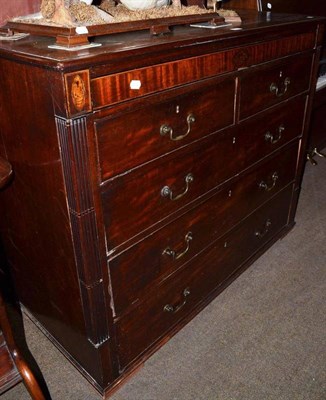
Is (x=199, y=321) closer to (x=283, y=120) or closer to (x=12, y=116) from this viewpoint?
(x=283, y=120)

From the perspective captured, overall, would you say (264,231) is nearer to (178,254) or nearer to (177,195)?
(178,254)

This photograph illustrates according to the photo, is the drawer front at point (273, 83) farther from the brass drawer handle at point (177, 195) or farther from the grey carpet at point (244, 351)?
the grey carpet at point (244, 351)

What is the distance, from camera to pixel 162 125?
4.02 ft

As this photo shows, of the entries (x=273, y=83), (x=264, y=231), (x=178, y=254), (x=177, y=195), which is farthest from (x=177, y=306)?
(x=273, y=83)

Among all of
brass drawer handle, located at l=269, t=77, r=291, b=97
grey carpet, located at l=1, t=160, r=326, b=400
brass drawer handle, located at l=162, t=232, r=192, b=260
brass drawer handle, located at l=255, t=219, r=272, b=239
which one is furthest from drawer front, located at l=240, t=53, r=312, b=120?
grey carpet, located at l=1, t=160, r=326, b=400

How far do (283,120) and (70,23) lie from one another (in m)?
1.12

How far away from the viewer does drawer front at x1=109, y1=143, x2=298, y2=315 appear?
1.34m

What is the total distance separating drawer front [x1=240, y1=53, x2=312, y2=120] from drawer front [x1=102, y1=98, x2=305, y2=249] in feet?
0.20

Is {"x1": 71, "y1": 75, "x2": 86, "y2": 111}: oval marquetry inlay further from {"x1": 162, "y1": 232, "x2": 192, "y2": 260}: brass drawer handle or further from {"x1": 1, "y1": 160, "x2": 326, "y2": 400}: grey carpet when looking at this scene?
{"x1": 1, "y1": 160, "x2": 326, "y2": 400}: grey carpet

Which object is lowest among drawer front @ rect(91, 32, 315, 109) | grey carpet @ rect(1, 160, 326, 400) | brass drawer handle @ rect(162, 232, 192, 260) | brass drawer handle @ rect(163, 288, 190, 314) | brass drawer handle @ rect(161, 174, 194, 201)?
grey carpet @ rect(1, 160, 326, 400)

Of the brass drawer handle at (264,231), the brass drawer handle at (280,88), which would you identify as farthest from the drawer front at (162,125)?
the brass drawer handle at (264,231)

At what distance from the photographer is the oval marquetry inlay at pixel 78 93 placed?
0.95 meters

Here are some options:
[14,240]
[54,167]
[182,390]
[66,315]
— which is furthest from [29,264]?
[182,390]

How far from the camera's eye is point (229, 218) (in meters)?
1.77
